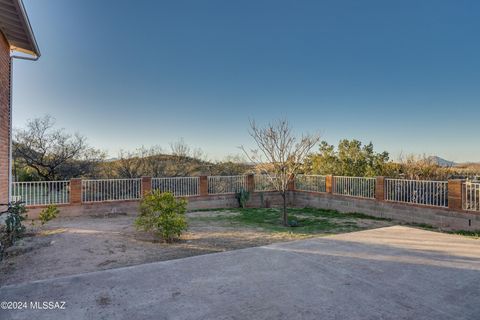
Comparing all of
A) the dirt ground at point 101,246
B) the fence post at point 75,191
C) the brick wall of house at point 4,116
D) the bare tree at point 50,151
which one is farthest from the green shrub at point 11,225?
the bare tree at point 50,151

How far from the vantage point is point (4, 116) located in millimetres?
6258

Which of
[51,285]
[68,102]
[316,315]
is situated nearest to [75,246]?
[51,285]

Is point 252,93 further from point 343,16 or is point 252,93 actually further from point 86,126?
point 86,126

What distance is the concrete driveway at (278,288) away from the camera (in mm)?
2541

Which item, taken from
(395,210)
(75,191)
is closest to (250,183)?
(395,210)

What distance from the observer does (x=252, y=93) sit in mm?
14852

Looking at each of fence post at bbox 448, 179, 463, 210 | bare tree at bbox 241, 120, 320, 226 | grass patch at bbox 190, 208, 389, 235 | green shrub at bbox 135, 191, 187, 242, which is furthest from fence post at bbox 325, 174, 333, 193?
green shrub at bbox 135, 191, 187, 242

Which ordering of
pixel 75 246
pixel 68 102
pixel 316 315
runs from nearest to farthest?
pixel 316 315 < pixel 75 246 < pixel 68 102

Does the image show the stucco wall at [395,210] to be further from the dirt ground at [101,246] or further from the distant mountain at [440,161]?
the distant mountain at [440,161]

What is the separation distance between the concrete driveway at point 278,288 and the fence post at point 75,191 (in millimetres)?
8226

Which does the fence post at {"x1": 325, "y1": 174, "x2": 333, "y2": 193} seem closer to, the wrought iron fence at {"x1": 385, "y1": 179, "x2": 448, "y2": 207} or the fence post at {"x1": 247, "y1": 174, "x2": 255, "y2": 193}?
the wrought iron fence at {"x1": 385, "y1": 179, "x2": 448, "y2": 207}

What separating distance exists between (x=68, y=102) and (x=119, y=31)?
195 inches

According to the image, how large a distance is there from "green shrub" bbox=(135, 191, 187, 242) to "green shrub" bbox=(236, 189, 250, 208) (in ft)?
20.8

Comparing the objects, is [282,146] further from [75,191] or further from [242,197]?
[75,191]
